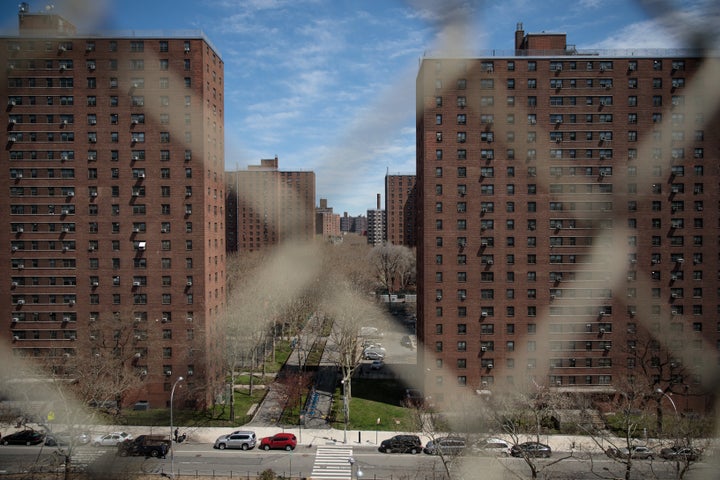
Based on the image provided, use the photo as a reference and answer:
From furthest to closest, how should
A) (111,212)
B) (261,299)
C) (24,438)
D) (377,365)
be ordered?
(377,365) → (261,299) → (111,212) → (24,438)

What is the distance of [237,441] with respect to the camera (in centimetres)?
1466

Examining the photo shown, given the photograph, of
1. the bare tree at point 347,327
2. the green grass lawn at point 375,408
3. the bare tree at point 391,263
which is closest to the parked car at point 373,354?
the bare tree at point 347,327

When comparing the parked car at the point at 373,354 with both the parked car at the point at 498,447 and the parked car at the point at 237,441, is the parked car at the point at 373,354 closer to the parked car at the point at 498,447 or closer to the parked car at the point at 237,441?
the parked car at the point at 237,441

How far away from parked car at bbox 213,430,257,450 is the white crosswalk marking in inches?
83.5

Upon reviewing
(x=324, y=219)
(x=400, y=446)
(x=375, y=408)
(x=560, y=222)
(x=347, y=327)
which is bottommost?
(x=375, y=408)

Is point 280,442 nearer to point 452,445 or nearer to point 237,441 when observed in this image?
point 237,441

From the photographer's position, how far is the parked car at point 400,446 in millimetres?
14406

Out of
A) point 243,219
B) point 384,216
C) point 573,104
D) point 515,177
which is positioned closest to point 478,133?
point 515,177

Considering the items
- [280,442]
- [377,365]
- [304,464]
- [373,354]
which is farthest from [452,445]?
[373,354]

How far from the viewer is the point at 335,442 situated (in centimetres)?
1520

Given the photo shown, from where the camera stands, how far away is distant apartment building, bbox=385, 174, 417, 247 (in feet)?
167

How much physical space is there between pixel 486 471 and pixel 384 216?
155ft

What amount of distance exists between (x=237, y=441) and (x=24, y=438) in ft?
19.9

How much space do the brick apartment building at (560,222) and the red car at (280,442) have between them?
18.2 feet
